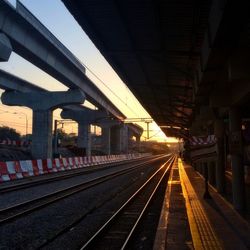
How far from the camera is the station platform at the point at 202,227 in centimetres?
984

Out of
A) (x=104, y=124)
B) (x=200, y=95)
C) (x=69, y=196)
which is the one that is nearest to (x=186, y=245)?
(x=200, y=95)

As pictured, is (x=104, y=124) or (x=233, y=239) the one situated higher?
(x=104, y=124)

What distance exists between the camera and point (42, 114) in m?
47.7

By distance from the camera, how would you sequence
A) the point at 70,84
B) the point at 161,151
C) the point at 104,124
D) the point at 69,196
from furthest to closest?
the point at 161,151, the point at 104,124, the point at 70,84, the point at 69,196

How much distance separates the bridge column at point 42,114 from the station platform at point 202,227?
102ft

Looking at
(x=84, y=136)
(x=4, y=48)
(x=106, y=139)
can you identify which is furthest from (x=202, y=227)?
(x=106, y=139)

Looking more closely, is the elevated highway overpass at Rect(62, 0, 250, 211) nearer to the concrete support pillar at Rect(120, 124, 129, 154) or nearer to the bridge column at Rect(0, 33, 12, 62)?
the bridge column at Rect(0, 33, 12, 62)

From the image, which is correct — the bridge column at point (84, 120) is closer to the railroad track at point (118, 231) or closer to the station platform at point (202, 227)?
the railroad track at point (118, 231)

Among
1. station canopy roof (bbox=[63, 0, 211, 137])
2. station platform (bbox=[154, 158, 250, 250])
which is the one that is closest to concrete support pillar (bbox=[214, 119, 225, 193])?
station canopy roof (bbox=[63, 0, 211, 137])

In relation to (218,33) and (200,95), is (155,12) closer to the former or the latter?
(218,33)

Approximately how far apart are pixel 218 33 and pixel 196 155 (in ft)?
34.3

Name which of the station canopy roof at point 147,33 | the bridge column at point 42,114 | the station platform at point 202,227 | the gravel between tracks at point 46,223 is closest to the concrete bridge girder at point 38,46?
the bridge column at point 42,114

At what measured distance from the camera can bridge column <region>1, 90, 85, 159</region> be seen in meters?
47.1

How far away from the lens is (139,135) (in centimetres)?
17938
